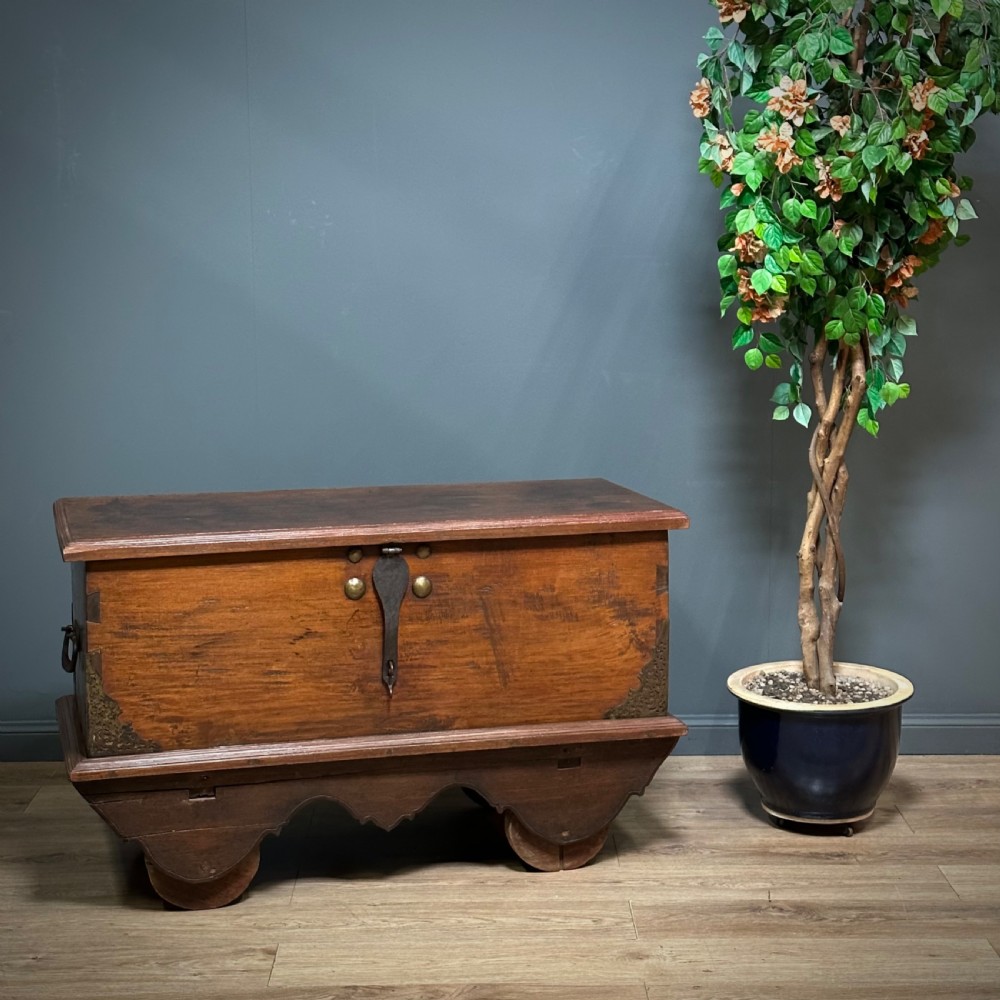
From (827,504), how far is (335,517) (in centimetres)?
103

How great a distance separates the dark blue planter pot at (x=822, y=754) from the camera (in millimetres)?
2670

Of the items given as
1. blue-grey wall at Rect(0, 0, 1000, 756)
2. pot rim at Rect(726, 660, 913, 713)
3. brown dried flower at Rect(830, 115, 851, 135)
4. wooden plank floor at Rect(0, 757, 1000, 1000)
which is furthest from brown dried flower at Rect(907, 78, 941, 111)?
wooden plank floor at Rect(0, 757, 1000, 1000)

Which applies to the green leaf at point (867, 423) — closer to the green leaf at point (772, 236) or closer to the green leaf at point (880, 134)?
the green leaf at point (772, 236)

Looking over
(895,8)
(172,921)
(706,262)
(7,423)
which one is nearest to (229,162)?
(7,423)

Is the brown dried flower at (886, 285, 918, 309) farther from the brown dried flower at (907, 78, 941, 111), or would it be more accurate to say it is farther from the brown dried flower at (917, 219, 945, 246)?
the brown dried flower at (907, 78, 941, 111)

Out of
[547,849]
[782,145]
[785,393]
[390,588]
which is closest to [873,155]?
[782,145]

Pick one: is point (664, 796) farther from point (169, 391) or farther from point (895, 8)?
point (895, 8)

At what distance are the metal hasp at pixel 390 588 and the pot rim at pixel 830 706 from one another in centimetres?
81

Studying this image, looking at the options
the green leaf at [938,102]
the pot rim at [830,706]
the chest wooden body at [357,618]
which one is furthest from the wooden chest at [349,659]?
the green leaf at [938,102]

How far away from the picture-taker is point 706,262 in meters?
3.14

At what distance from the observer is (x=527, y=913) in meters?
2.39

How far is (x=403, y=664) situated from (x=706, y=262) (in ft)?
4.28

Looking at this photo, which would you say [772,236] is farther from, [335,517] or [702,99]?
[335,517]

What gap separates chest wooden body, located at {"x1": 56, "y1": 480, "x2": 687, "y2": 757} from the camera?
230 centimetres
